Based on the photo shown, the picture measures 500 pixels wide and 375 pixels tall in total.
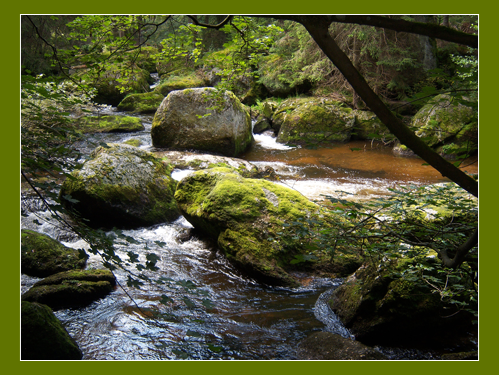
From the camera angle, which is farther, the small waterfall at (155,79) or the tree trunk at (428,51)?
the small waterfall at (155,79)

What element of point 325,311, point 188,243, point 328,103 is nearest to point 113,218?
point 188,243

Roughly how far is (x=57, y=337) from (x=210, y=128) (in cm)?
742

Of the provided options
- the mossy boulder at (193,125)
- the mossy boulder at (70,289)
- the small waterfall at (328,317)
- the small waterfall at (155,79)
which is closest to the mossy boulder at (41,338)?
the mossy boulder at (70,289)

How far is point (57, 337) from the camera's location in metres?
2.64

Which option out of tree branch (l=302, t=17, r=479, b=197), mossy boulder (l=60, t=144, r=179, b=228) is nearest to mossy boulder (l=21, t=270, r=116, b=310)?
mossy boulder (l=60, t=144, r=179, b=228)

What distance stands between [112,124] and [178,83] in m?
6.01

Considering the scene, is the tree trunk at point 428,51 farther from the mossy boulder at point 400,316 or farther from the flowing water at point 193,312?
the mossy boulder at point 400,316

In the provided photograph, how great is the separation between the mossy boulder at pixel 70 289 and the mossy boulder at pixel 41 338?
903mm

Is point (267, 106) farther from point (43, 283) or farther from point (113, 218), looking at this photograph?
point (43, 283)

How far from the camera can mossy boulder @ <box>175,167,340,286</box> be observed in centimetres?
429

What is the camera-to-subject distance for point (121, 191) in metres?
5.70

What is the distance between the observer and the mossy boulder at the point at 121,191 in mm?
5484

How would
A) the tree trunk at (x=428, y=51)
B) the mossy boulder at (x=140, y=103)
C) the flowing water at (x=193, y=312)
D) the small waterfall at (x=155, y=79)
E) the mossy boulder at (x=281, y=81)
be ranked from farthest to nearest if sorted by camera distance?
1. the small waterfall at (x=155, y=79)
2. the mossy boulder at (x=281, y=81)
3. the mossy boulder at (x=140, y=103)
4. the tree trunk at (x=428, y=51)
5. the flowing water at (x=193, y=312)

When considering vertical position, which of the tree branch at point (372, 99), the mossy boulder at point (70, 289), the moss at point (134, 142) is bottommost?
the mossy boulder at point (70, 289)
